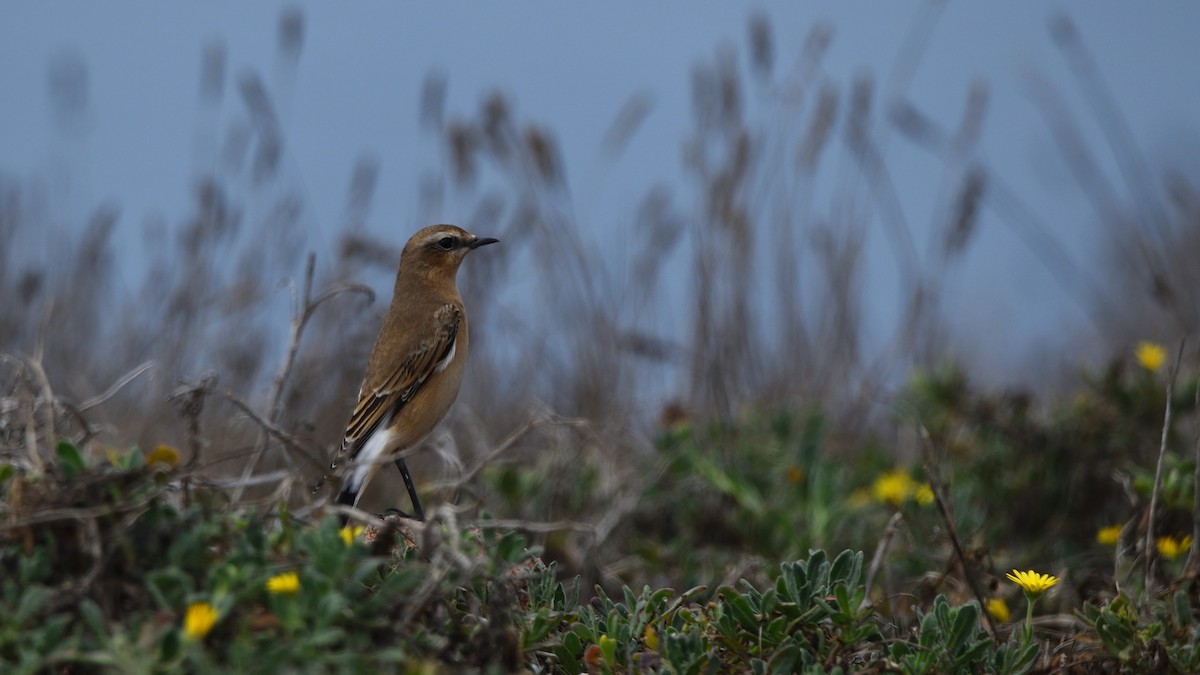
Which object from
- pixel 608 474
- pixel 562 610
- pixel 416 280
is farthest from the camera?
pixel 608 474

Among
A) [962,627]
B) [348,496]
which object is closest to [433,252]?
[348,496]

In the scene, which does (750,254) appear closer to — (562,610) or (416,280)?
(416,280)

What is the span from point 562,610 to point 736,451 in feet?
9.91

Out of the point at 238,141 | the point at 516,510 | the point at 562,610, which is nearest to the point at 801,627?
the point at 562,610

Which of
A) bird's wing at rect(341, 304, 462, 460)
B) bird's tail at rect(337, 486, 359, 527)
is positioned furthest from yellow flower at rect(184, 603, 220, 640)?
bird's wing at rect(341, 304, 462, 460)

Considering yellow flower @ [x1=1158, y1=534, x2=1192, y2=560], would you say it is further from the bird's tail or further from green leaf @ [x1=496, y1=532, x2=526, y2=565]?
the bird's tail

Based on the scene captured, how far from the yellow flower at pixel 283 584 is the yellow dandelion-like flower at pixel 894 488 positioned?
342cm

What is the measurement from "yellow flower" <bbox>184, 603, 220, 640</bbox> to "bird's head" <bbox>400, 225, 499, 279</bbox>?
330 cm

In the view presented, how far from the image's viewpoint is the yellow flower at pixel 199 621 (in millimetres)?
2051

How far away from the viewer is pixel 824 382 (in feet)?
25.0

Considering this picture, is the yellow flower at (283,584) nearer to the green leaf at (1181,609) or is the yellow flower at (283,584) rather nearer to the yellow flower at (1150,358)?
the green leaf at (1181,609)

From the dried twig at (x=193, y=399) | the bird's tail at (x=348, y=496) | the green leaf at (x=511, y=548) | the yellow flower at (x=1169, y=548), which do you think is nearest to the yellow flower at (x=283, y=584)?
the green leaf at (x=511, y=548)

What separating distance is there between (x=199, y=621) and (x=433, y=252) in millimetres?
3394

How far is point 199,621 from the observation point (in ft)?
6.75
